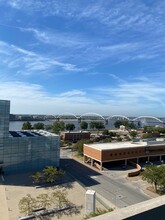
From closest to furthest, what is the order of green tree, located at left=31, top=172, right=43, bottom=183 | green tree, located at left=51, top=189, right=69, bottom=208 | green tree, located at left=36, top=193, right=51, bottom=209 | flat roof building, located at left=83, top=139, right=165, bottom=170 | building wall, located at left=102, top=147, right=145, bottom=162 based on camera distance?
green tree, located at left=36, top=193, right=51, bottom=209 < green tree, located at left=51, top=189, right=69, bottom=208 < green tree, located at left=31, top=172, right=43, bottom=183 < building wall, located at left=102, top=147, right=145, bottom=162 < flat roof building, located at left=83, top=139, right=165, bottom=170

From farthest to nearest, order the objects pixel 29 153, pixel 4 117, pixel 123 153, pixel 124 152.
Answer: pixel 124 152
pixel 123 153
pixel 29 153
pixel 4 117

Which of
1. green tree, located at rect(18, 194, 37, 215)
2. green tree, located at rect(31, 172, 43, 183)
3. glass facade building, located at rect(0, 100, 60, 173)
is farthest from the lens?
glass facade building, located at rect(0, 100, 60, 173)

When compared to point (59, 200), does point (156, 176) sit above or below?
above

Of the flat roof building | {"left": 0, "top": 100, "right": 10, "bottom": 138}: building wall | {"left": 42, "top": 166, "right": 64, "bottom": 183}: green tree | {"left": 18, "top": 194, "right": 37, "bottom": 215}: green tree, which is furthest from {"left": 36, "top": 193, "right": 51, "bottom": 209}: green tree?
the flat roof building

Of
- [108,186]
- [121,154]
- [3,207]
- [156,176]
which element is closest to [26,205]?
[3,207]

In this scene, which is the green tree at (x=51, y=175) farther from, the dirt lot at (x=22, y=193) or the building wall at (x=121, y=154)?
the building wall at (x=121, y=154)

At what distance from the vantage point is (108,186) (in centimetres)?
3422

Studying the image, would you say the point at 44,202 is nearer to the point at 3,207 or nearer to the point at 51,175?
the point at 3,207

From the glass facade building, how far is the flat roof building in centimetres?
838

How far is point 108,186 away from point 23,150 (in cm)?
1568

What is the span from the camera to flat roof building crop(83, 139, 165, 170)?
147ft

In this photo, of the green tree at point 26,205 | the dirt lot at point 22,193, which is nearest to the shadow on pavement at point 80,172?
the dirt lot at point 22,193

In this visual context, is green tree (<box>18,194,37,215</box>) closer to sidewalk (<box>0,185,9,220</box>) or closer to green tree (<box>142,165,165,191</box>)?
sidewalk (<box>0,185,9,220</box>)

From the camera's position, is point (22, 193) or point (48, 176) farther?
point (48, 176)
